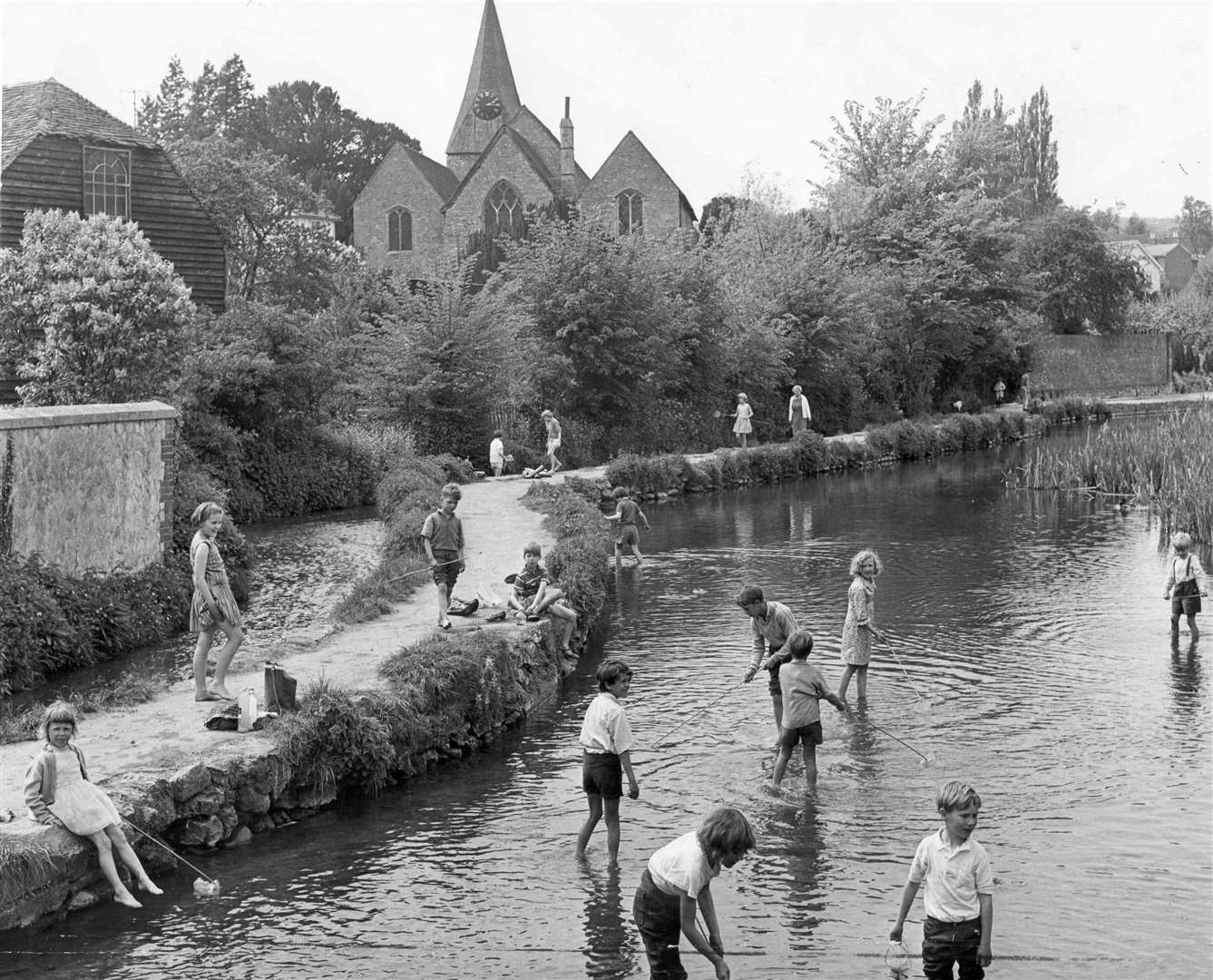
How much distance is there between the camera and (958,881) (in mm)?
7430

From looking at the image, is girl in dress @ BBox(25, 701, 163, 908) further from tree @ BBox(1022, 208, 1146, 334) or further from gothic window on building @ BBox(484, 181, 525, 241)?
tree @ BBox(1022, 208, 1146, 334)

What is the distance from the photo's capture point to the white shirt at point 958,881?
741cm

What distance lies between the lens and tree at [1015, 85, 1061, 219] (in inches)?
4102

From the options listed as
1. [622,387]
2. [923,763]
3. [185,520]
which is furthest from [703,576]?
[622,387]

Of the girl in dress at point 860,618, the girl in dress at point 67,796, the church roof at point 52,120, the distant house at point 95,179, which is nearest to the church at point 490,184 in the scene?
the distant house at point 95,179

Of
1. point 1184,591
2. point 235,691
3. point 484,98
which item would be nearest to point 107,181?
point 235,691

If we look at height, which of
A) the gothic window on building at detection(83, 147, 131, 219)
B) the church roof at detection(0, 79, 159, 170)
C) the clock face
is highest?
the clock face

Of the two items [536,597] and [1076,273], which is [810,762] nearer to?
[536,597]

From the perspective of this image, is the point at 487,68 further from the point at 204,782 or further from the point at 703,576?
the point at 204,782

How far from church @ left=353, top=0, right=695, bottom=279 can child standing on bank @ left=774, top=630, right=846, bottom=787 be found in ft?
182

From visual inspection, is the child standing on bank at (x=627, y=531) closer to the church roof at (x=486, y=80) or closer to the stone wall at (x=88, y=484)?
the stone wall at (x=88, y=484)

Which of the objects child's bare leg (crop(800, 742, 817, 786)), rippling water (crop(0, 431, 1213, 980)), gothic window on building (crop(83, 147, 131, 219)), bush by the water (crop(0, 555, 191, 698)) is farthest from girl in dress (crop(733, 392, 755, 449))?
child's bare leg (crop(800, 742, 817, 786))

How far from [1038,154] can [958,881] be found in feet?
A: 349

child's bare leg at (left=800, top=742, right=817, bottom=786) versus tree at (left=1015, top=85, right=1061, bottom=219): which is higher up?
tree at (left=1015, top=85, right=1061, bottom=219)
